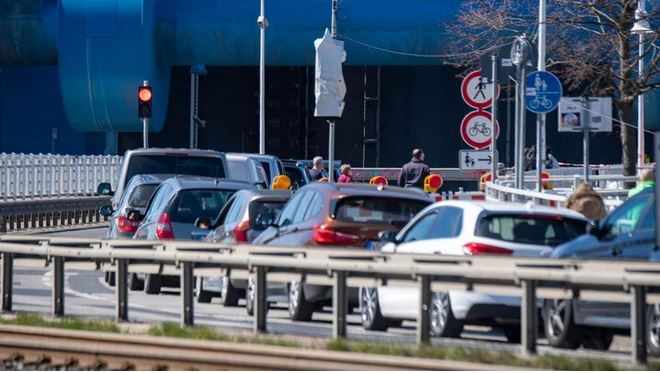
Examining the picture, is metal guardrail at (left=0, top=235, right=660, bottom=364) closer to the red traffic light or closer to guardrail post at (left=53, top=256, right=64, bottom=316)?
guardrail post at (left=53, top=256, right=64, bottom=316)

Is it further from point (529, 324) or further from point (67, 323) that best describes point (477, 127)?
point (529, 324)

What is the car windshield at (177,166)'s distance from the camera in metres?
26.1

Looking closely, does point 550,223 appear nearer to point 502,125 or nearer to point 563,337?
point 563,337

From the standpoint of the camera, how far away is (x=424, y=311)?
42.3 ft

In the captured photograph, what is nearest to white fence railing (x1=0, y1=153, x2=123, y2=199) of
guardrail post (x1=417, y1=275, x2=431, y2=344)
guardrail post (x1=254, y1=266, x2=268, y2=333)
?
guardrail post (x1=254, y1=266, x2=268, y2=333)

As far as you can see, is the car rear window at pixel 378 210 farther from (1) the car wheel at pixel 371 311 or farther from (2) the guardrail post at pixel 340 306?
(2) the guardrail post at pixel 340 306

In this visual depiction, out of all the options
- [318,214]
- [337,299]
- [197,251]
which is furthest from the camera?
[318,214]

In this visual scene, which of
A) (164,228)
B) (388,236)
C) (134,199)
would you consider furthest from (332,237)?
(134,199)

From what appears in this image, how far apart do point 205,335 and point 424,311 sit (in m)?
2.00

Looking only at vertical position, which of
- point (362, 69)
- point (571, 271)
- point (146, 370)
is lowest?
point (146, 370)

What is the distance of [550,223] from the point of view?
15430 mm

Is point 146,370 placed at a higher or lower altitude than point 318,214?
lower

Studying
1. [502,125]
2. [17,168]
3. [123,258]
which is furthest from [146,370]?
[502,125]

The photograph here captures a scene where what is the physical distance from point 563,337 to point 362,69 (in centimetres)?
4670
